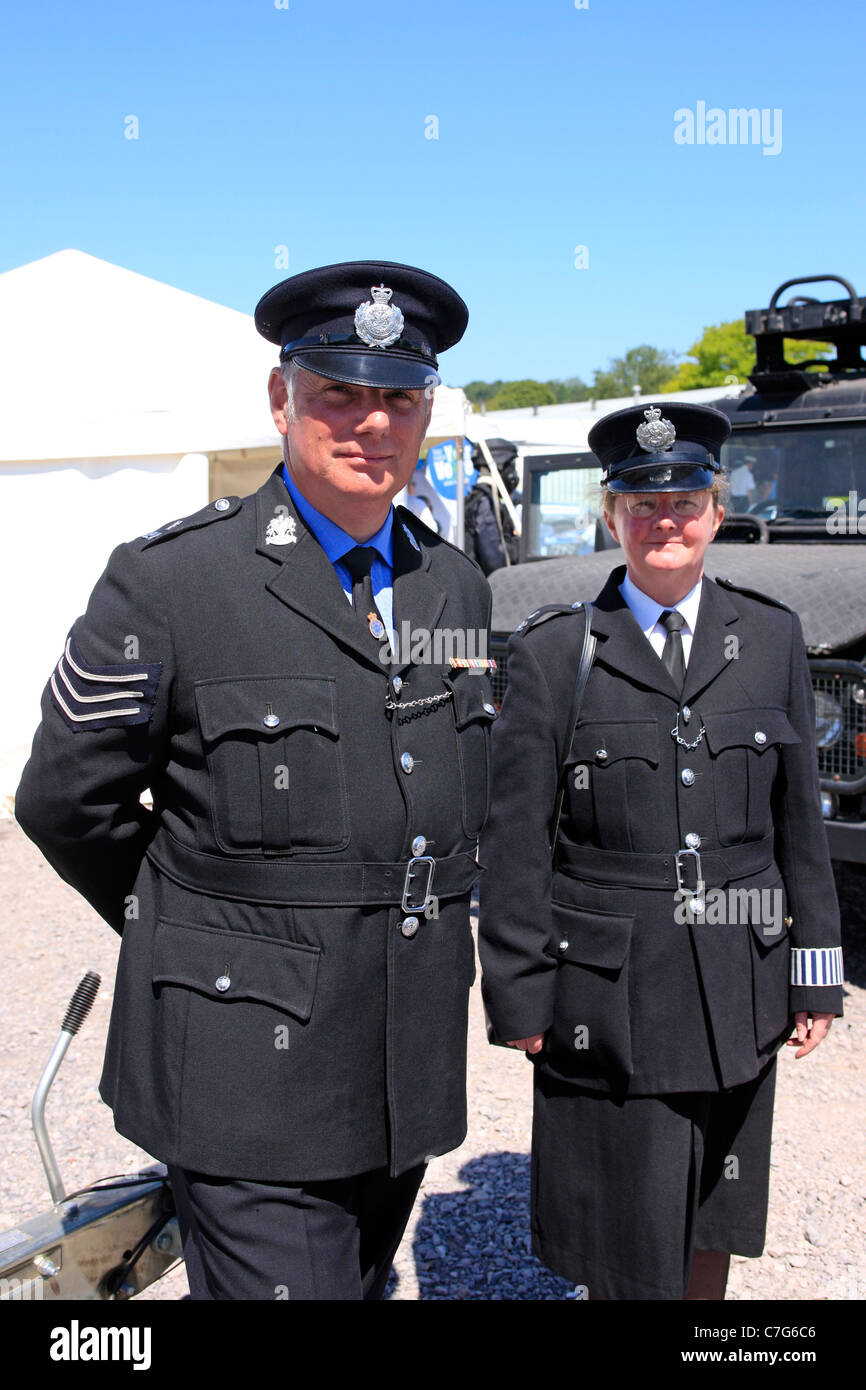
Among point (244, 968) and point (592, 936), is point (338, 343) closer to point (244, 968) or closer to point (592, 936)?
point (244, 968)

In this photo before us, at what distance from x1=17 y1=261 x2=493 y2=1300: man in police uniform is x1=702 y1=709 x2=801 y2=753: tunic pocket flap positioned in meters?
0.62

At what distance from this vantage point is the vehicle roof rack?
6.20m

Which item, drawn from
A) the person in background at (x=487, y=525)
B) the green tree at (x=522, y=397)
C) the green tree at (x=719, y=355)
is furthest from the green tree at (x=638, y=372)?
the person in background at (x=487, y=525)

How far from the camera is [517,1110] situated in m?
3.95

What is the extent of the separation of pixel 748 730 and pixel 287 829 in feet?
3.47

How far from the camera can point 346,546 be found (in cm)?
201

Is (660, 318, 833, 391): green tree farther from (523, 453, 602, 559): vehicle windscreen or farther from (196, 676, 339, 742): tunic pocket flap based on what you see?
(196, 676, 339, 742): tunic pocket flap

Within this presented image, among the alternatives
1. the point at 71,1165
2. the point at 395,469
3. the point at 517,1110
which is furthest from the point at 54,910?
the point at 395,469

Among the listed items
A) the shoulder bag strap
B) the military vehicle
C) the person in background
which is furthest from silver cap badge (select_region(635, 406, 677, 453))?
the person in background

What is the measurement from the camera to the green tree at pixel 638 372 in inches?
2803

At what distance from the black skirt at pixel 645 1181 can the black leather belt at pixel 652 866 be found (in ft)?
1.32

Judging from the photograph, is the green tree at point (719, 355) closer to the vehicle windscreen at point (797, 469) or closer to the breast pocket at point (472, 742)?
the vehicle windscreen at point (797, 469)
